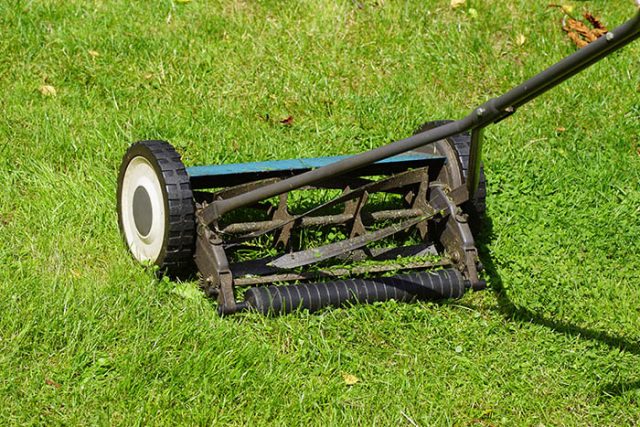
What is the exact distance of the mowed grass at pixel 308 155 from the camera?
4.39 m

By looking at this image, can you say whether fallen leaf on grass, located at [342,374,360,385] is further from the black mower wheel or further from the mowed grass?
the black mower wheel

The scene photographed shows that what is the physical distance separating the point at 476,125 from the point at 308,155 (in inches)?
85.1

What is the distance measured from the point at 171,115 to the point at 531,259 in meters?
2.20

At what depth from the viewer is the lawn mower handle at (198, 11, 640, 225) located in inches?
142

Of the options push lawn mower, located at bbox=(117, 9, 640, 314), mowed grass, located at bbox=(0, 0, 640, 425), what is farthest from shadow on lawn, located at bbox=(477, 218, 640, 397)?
push lawn mower, located at bbox=(117, 9, 640, 314)

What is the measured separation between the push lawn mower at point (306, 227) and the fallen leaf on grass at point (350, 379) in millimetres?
405

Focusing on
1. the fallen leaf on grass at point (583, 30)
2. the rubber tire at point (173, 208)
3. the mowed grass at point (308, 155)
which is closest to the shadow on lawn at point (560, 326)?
the mowed grass at point (308, 155)

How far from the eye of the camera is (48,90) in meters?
6.33

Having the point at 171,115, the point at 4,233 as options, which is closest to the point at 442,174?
the point at 171,115

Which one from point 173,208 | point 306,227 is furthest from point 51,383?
point 306,227

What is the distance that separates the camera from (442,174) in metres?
5.38

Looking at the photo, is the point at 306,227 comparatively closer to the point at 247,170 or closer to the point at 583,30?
the point at 247,170

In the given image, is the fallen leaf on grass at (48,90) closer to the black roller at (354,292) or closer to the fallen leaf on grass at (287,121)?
the fallen leaf on grass at (287,121)

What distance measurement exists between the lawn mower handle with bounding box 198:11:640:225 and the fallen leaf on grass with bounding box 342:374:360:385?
2.70 feet
